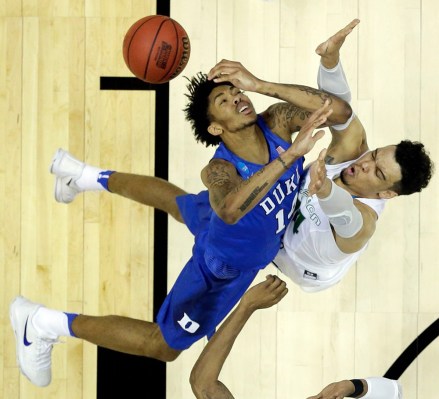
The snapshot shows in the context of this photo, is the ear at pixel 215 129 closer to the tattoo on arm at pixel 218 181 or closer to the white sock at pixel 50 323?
the tattoo on arm at pixel 218 181

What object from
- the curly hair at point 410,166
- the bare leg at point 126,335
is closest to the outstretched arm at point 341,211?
the curly hair at point 410,166

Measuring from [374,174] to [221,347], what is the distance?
2.81 ft

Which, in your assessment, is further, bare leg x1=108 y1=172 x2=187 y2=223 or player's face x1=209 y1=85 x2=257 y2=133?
bare leg x1=108 y1=172 x2=187 y2=223

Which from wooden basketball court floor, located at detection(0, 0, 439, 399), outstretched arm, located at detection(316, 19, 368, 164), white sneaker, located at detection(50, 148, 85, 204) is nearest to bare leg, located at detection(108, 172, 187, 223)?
white sneaker, located at detection(50, 148, 85, 204)

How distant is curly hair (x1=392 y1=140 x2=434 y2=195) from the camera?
2570mm

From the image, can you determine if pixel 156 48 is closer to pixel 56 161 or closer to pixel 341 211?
pixel 56 161

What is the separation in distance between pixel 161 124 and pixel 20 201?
79 centimetres

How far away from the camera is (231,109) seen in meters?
2.62

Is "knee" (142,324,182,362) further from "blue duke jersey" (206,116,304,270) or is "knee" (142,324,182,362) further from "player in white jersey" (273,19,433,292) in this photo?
"player in white jersey" (273,19,433,292)

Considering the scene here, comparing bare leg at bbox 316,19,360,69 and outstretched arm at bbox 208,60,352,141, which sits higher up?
bare leg at bbox 316,19,360,69

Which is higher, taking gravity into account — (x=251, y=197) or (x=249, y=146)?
(x=249, y=146)

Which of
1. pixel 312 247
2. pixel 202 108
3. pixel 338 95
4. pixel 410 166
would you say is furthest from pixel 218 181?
pixel 410 166

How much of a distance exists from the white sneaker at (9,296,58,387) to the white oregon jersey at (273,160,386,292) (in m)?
1.09

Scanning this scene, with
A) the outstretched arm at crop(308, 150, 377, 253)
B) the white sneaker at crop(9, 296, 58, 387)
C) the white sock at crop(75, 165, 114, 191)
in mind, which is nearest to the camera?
the outstretched arm at crop(308, 150, 377, 253)
